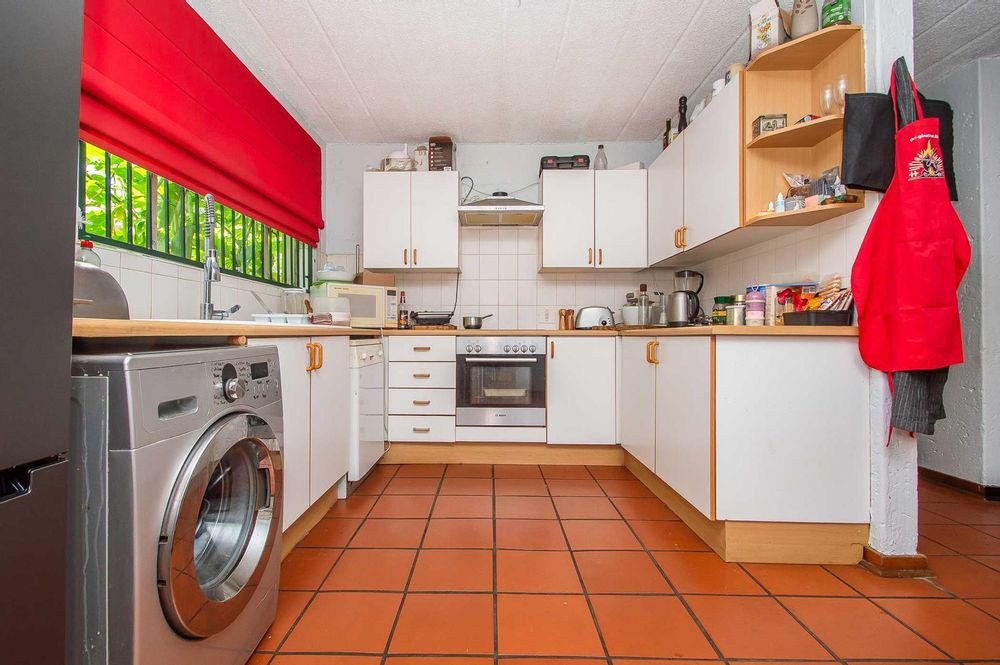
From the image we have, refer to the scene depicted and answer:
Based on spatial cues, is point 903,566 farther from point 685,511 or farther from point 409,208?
point 409,208

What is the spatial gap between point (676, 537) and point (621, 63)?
8.11ft

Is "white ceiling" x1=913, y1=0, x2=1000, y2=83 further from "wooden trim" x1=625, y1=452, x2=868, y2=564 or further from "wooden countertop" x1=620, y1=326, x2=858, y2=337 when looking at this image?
"wooden trim" x1=625, y1=452, x2=868, y2=564

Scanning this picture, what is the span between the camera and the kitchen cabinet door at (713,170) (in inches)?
79.0

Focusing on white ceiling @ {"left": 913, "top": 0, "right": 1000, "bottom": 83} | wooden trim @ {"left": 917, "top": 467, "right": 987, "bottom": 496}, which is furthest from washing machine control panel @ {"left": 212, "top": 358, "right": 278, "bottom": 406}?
wooden trim @ {"left": 917, "top": 467, "right": 987, "bottom": 496}

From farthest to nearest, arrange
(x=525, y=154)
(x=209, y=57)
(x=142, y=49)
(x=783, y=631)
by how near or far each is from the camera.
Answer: (x=525, y=154) → (x=209, y=57) → (x=142, y=49) → (x=783, y=631)

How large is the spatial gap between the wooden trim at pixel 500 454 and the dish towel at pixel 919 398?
154cm

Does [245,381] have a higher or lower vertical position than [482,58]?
lower

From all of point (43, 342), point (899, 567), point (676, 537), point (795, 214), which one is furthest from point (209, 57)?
point (899, 567)

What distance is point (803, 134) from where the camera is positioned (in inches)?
70.9

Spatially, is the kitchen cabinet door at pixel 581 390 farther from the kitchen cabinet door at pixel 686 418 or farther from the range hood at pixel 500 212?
the range hood at pixel 500 212

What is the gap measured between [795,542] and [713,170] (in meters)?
1.74

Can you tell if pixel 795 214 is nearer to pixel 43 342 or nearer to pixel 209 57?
pixel 43 342

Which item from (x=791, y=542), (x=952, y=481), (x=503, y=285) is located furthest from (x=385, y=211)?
(x=952, y=481)

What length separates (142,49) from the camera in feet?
5.21
